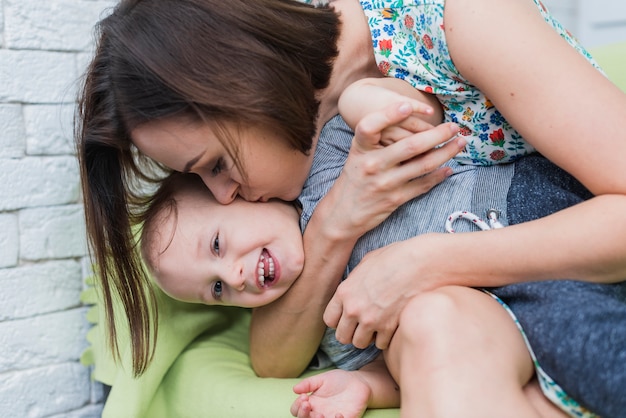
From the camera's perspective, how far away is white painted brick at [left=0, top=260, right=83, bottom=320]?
4.62ft

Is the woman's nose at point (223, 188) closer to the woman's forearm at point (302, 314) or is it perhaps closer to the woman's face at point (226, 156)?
the woman's face at point (226, 156)

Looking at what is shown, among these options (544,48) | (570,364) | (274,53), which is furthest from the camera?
(274,53)

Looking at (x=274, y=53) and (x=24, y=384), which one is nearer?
(x=274, y=53)

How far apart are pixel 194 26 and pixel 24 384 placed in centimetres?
86

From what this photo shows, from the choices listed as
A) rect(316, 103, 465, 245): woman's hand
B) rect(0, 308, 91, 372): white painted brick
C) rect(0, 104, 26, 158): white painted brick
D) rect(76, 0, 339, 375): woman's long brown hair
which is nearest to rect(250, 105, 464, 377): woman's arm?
rect(316, 103, 465, 245): woman's hand

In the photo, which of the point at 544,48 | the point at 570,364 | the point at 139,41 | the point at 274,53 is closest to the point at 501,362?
the point at 570,364

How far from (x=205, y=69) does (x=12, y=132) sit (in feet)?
1.98

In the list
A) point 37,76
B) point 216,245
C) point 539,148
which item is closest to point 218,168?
point 216,245

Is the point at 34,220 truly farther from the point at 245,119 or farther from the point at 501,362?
the point at 501,362

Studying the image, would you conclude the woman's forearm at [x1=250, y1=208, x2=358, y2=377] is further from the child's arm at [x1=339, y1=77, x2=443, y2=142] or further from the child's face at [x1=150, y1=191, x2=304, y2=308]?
the child's arm at [x1=339, y1=77, x2=443, y2=142]

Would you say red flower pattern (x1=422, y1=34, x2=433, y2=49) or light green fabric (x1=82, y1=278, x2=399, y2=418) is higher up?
red flower pattern (x1=422, y1=34, x2=433, y2=49)

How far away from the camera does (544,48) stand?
2.92 feet

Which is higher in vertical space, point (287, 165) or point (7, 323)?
point (287, 165)

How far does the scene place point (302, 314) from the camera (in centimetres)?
118
